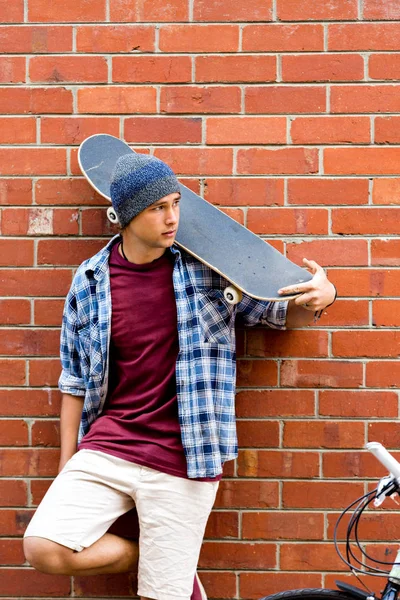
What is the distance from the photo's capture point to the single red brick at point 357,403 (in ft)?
9.66

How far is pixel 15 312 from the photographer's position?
3016 millimetres

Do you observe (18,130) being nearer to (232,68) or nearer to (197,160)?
(197,160)

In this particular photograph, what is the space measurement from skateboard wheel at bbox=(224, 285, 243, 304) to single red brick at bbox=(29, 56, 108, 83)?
1.03m

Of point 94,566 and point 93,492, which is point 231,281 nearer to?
point 93,492

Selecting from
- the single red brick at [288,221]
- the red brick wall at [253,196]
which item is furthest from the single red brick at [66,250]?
the single red brick at [288,221]

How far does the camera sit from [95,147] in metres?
2.84

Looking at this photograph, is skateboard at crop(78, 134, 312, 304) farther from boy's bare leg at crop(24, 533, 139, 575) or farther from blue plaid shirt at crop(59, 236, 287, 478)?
boy's bare leg at crop(24, 533, 139, 575)

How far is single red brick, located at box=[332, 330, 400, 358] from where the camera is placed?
9.64 feet

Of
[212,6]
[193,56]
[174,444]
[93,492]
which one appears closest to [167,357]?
[174,444]

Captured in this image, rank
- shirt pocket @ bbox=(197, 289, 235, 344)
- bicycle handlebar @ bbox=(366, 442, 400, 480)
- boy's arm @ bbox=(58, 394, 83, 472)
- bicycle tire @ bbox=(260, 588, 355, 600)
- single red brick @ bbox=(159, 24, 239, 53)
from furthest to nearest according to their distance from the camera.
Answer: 1. single red brick @ bbox=(159, 24, 239, 53)
2. boy's arm @ bbox=(58, 394, 83, 472)
3. shirt pocket @ bbox=(197, 289, 235, 344)
4. bicycle tire @ bbox=(260, 588, 355, 600)
5. bicycle handlebar @ bbox=(366, 442, 400, 480)

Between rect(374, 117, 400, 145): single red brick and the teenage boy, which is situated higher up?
rect(374, 117, 400, 145): single red brick

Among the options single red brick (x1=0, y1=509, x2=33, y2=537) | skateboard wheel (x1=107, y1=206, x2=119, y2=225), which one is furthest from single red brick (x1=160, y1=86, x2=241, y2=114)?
single red brick (x1=0, y1=509, x2=33, y2=537)

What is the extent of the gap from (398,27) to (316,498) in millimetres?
1888

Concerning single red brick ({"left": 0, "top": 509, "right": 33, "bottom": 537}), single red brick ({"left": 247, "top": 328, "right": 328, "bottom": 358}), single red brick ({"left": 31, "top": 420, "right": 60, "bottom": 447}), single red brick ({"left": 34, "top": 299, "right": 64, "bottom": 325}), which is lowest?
single red brick ({"left": 0, "top": 509, "right": 33, "bottom": 537})
